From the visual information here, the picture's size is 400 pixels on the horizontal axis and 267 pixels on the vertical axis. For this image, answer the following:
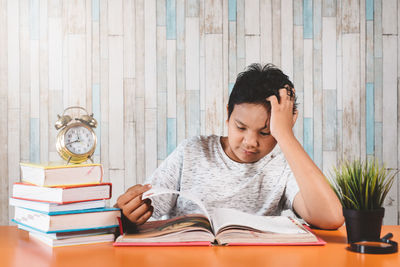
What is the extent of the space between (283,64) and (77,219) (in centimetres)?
197

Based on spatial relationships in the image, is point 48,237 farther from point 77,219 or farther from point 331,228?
point 331,228

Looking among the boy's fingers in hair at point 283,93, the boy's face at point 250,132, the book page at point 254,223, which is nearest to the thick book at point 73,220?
the book page at point 254,223

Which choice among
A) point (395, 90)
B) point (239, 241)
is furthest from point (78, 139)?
point (395, 90)

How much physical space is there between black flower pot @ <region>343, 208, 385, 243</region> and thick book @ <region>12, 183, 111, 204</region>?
62 cm

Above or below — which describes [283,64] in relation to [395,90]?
above

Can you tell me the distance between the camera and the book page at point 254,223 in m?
1.08

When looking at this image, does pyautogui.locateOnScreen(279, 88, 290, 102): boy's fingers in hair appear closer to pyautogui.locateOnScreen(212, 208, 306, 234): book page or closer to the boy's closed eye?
the boy's closed eye

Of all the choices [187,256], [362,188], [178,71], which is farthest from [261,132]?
[178,71]

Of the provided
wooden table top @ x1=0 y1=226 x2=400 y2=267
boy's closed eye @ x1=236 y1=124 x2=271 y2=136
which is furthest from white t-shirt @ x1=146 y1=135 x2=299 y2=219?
wooden table top @ x1=0 y1=226 x2=400 y2=267

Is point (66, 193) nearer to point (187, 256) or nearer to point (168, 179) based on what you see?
point (187, 256)

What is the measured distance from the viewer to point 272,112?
1.42 metres

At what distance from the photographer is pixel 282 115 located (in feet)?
4.64

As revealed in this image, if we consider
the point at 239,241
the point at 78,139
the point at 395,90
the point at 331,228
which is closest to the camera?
the point at 239,241

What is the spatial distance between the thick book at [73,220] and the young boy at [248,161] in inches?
11.1
